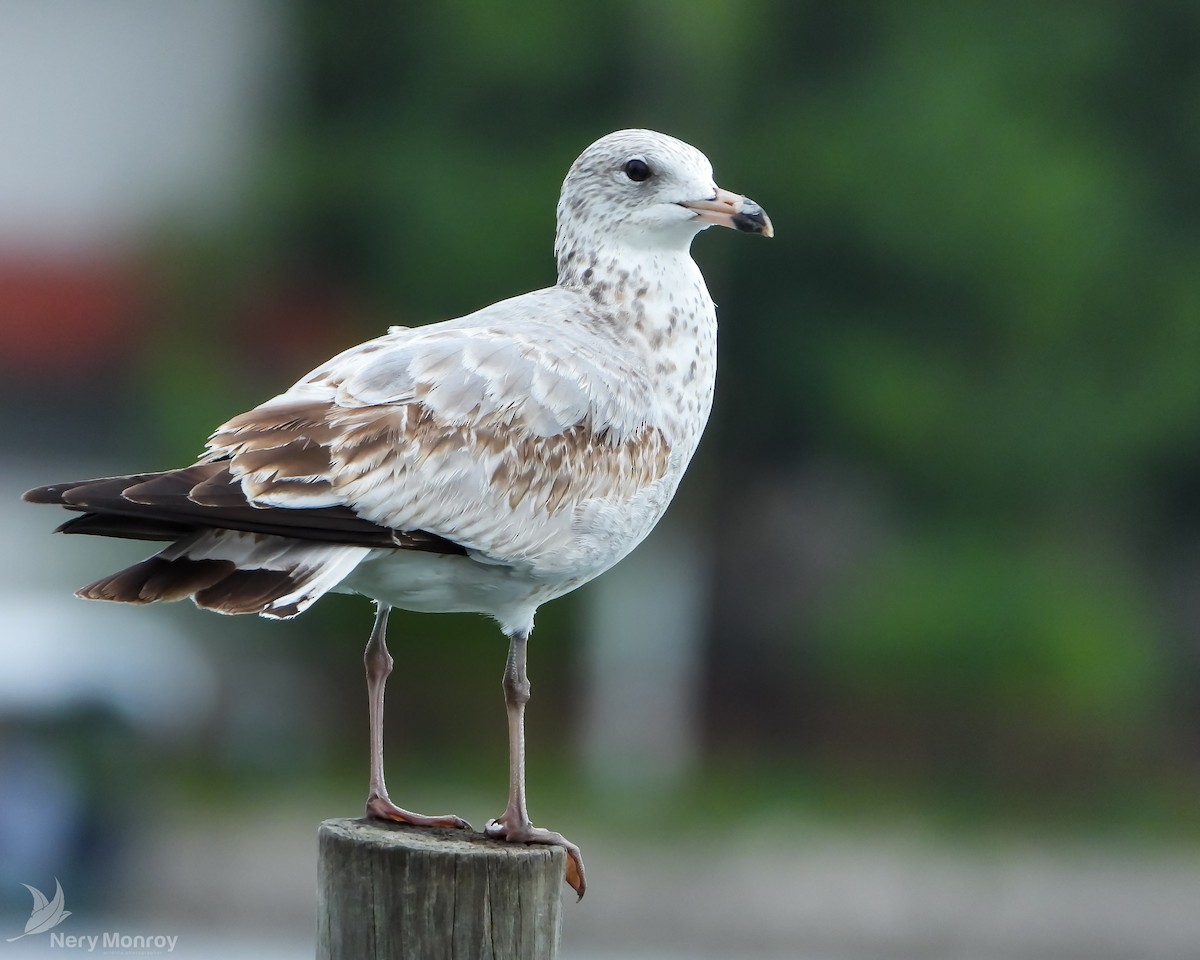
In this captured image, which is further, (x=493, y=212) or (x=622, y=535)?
(x=493, y=212)

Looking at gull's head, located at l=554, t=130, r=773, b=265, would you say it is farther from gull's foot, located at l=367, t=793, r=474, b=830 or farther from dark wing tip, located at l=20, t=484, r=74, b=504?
dark wing tip, located at l=20, t=484, r=74, b=504

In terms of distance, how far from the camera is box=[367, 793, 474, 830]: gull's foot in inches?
158

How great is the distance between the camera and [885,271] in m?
14.1

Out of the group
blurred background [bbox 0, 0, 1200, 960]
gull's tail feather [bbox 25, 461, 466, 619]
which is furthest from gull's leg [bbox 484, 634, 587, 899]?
blurred background [bbox 0, 0, 1200, 960]

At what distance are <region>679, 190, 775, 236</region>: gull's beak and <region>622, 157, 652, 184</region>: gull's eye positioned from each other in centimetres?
13

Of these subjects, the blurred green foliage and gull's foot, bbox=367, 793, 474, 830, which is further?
the blurred green foliage

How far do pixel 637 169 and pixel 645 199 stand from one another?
0.07m

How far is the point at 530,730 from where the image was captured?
1459cm

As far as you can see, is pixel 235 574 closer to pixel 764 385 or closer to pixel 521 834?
pixel 521 834

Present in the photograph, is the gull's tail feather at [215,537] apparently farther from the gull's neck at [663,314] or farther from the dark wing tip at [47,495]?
the gull's neck at [663,314]

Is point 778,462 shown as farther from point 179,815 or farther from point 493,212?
point 179,815

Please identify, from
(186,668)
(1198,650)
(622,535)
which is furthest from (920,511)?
(622,535)

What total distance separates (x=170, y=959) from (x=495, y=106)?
7942 millimetres

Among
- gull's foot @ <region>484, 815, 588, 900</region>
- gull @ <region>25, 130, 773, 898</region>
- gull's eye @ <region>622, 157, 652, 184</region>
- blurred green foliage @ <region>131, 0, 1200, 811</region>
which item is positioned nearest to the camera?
gull @ <region>25, 130, 773, 898</region>
